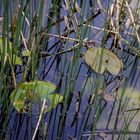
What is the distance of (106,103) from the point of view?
149 cm

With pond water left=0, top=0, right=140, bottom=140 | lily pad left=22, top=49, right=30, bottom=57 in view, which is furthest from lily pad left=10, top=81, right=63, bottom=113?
lily pad left=22, top=49, right=30, bottom=57

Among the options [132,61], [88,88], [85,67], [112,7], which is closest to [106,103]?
[88,88]

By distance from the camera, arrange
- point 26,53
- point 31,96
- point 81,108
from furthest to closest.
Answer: point 26,53, point 81,108, point 31,96

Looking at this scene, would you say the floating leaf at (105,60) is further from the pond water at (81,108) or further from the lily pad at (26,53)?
the lily pad at (26,53)

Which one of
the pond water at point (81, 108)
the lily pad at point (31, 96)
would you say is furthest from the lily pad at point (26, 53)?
the lily pad at point (31, 96)

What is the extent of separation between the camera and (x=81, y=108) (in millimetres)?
1445

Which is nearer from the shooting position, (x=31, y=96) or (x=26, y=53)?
(x=31, y=96)

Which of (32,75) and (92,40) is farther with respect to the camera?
(92,40)

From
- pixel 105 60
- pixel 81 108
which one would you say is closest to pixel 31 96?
pixel 81 108

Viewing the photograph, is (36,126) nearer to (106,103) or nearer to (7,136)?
(7,136)

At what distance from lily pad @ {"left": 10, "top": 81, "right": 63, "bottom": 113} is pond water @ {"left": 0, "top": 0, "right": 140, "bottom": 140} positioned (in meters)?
0.03

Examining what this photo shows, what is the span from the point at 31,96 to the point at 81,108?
0.70 ft

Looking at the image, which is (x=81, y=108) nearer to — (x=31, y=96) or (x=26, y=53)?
(x=31, y=96)

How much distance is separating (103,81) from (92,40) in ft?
1.01
